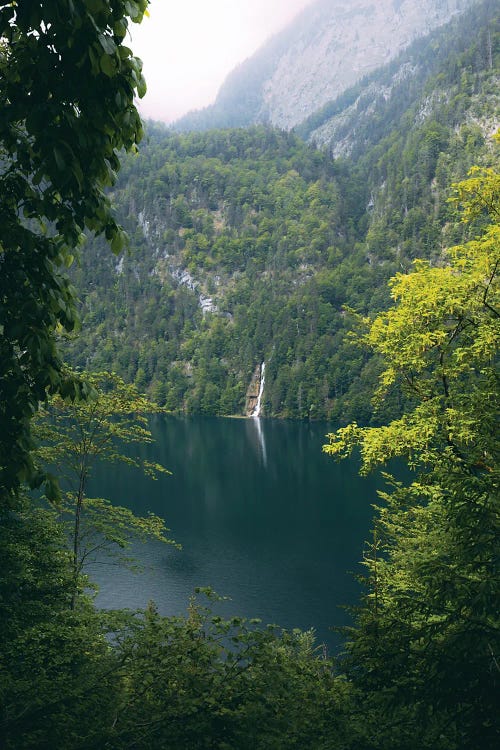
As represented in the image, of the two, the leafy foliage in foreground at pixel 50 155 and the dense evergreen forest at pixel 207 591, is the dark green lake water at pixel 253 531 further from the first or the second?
the leafy foliage in foreground at pixel 50 155

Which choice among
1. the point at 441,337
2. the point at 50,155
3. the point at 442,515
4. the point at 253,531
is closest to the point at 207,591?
the point at 442,515

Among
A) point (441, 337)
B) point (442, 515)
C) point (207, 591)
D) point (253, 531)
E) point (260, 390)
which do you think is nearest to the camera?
point (207, 591)

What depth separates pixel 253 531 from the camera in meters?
48.9

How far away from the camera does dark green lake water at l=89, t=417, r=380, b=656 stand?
111 feet

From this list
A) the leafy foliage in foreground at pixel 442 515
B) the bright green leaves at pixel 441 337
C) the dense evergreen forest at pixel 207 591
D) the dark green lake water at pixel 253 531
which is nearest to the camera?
the dense evergreen forest at pixel 207 591

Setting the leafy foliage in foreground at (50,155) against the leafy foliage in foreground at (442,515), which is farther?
the leafy foliage in foreground at (442,515)

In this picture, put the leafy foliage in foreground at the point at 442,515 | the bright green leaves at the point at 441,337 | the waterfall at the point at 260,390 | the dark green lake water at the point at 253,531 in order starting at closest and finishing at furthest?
1. the leafy foliage in foreground at the point at 442,515
2. the bright green leaves at the point at 441,337
3. the dark green lake water at the point at 253,531
4. the waterfall at the point at 260,390

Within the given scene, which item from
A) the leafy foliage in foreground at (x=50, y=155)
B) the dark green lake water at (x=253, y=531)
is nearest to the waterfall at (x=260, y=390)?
the dark green lake water at (x=253, y=531)

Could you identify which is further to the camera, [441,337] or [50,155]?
[441,337]

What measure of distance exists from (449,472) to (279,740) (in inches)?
147

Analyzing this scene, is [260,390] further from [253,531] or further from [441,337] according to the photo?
[441,337]

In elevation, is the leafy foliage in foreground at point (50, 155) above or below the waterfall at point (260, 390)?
above

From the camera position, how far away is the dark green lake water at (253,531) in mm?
33938

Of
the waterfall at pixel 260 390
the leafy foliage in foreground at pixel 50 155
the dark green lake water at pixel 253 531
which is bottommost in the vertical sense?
the dark green lake water at pixel 253 531
